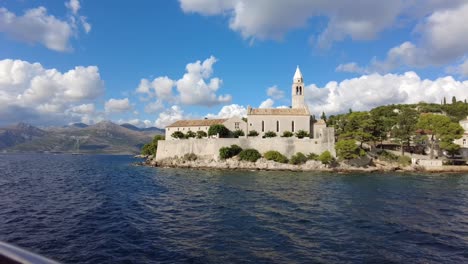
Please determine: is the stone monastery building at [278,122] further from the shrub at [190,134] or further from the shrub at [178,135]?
the shrub at [178,135]

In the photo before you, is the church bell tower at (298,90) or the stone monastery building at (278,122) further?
the church bell tower at (298,90)

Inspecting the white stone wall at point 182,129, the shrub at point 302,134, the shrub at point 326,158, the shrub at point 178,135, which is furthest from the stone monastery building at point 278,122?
the shrub at point 326,158

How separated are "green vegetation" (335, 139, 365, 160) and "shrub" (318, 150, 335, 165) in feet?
4.62

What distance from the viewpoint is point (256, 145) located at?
51.0 meters

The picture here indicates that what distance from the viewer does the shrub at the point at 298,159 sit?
47.1m

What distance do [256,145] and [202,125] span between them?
15434mm

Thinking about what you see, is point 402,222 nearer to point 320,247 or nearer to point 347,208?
point 347,208

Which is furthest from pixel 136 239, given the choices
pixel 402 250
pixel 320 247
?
pixel 402 250

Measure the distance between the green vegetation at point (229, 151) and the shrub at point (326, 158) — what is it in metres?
13.2

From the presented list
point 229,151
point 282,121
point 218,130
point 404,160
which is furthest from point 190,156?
point 404,160

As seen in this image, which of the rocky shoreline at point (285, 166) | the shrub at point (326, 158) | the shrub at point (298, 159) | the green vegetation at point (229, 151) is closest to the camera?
the rocky shoreline at point (285, 166)

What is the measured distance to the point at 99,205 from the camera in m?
19.3

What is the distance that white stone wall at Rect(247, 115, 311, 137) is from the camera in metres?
55.9

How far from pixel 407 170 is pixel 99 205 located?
42.1m
